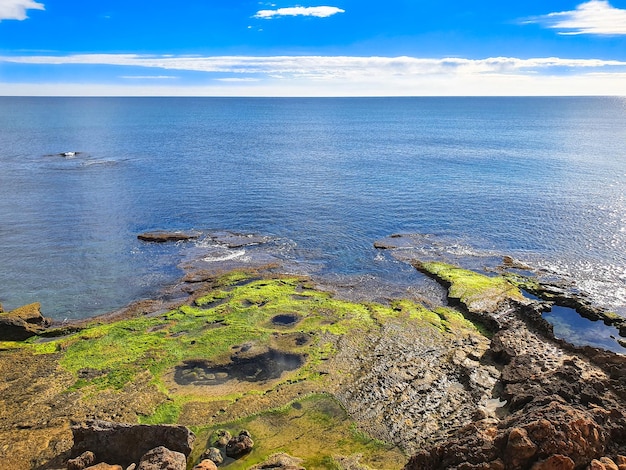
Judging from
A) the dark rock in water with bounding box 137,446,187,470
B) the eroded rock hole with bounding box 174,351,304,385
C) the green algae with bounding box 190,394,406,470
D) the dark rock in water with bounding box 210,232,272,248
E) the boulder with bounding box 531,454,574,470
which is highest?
the boulder with bounding box 531,454,574,470

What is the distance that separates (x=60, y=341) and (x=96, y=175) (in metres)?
65.3

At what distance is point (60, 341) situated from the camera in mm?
35656

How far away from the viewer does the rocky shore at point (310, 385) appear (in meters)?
20.6

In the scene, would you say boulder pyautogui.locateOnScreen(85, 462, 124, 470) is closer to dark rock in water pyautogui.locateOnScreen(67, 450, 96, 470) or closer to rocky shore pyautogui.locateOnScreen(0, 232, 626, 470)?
rocky shore pyautogui.locateOnScreen(0, 232, 626, 470)

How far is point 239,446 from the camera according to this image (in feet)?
79.0

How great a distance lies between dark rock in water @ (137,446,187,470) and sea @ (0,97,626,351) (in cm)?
2324

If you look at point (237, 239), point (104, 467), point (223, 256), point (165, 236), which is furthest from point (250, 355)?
point (165, 236)

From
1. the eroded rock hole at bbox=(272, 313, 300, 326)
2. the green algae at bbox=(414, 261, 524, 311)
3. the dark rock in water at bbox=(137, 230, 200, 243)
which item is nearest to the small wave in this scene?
the dark rock in water at bbox=(137, 230, 200, 243)

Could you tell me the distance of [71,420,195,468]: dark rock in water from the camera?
23.0 meters

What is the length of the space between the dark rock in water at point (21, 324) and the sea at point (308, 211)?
6.61 ft

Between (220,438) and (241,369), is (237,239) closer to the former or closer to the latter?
(241,369)

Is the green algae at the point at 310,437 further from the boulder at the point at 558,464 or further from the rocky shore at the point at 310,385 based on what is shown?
the boulder at the point at 558,464

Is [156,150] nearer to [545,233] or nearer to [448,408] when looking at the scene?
[545,233]

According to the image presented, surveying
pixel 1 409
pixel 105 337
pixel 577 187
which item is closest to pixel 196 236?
pixel 105 337
